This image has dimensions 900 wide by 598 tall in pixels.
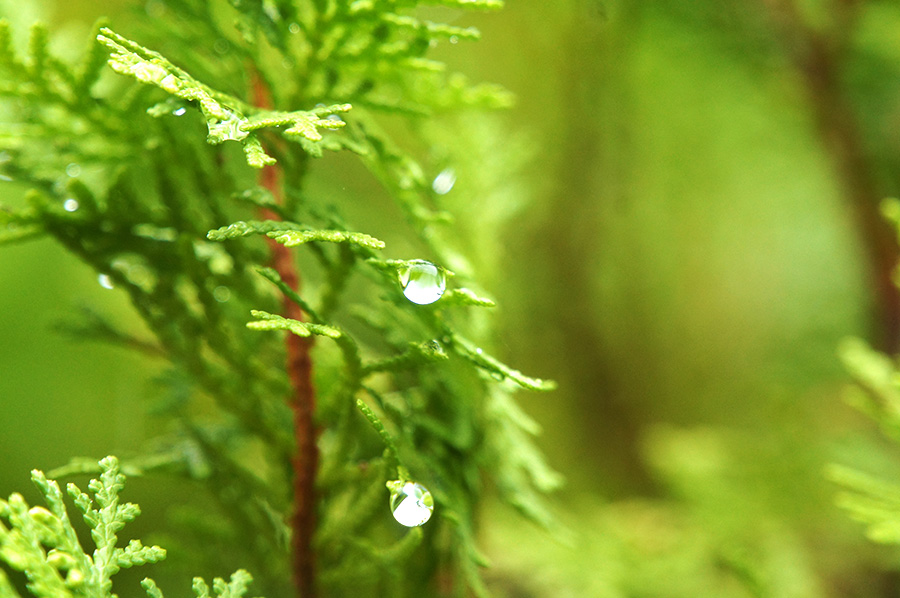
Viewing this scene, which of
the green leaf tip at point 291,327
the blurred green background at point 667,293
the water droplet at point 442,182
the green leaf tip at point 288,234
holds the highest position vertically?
→ the blurred green background at point 667,293

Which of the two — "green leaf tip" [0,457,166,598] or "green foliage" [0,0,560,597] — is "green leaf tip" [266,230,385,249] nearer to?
"green foliage" [0,0,560,597]

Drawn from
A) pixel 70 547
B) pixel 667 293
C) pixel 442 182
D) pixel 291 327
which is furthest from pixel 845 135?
pixel 70 547

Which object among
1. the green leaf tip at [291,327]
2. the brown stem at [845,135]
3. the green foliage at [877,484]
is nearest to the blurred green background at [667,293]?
the brown stem at [845,135]

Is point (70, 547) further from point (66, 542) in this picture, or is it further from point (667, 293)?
point (667, 293)

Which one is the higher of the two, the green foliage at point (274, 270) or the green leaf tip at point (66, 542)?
the green foliage at point (274, 270)

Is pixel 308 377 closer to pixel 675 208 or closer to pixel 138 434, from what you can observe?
pixel 138 434

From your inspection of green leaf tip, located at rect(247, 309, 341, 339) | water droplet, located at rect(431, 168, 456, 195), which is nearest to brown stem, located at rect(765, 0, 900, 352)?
water droplet, located at rect(431, 168, 456, 195)

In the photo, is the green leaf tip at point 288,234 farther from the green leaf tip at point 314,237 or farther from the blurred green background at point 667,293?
the blurred green background at point 667,293
